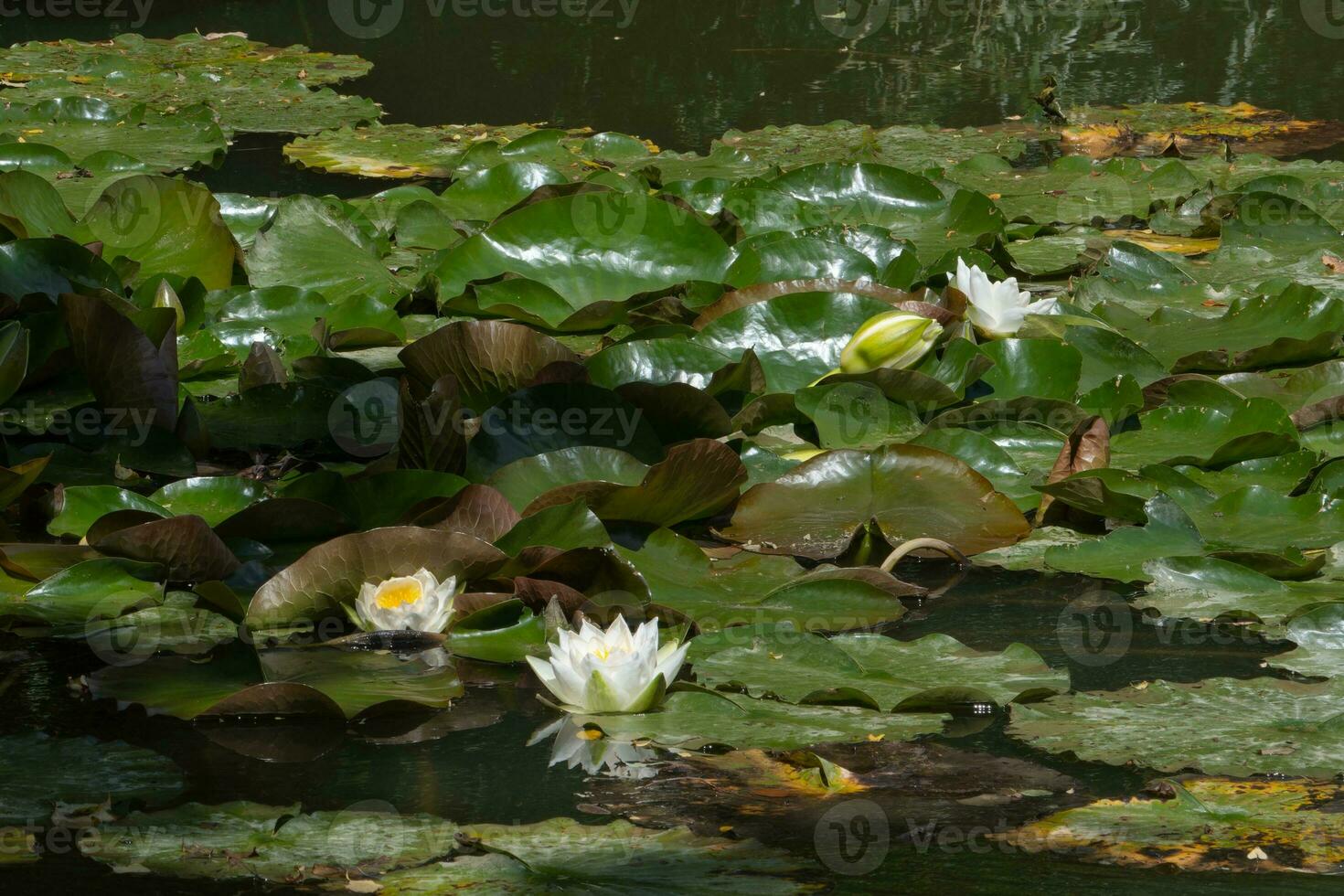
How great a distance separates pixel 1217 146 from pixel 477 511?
335 centimetres

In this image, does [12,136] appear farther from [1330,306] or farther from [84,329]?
[1330,306]

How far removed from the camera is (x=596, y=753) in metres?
1.29

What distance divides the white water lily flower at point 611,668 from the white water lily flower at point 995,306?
46.2 inches

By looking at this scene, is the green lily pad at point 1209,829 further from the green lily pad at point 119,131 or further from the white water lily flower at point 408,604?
the green lily pad at point 119,131

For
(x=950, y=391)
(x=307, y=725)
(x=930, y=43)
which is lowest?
(x=307, y=725)

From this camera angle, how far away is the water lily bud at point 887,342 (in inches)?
82.2

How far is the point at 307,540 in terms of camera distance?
5.51ft

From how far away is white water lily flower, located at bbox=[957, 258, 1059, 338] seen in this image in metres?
2.33

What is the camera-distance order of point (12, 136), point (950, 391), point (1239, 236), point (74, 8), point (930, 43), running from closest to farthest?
point (950, 391)
point (1239, 236)
point (12, 136)
point (930, 43)
point (74, 8)

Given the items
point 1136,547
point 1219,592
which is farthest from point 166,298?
point 1219,592

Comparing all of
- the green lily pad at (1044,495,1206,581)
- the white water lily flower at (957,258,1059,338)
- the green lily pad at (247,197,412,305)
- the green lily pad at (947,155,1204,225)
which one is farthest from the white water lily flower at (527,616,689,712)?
the green lily pad at (947,155,1204,225)

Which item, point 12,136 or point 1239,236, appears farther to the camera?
point 12,136

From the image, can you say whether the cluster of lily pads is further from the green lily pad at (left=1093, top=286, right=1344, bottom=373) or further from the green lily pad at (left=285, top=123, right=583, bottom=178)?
the green lily pad at (left=285, top=123, right=583, bottom=178)

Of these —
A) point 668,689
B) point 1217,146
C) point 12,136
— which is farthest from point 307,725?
point 1217,146
